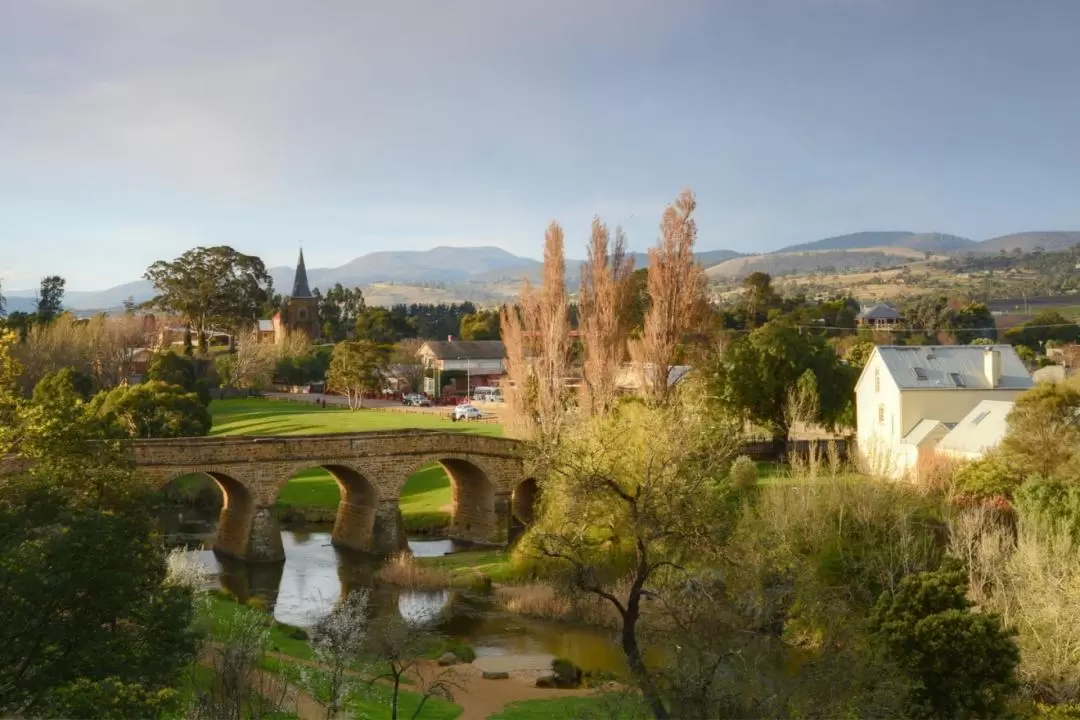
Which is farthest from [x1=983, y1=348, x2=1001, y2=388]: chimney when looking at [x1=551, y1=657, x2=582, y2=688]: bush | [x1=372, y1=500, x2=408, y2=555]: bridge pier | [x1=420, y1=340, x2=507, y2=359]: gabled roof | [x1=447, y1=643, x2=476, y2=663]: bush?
[x1=420, y1=340, x2=507, y2=359]: gabled roof

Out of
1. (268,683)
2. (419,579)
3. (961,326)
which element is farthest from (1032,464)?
(961,326)

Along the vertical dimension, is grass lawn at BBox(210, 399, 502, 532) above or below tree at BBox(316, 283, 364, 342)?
below

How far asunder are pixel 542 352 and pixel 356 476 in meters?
9.69

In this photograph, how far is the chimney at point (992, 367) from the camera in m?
43.6

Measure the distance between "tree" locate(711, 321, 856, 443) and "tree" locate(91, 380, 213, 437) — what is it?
79.7 feet

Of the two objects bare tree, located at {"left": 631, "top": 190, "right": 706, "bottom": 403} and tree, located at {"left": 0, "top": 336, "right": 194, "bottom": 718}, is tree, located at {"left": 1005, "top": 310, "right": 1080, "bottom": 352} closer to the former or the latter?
bare tree, located at {"left": 631, "top": 190, "right": 706, "bottom": 403}

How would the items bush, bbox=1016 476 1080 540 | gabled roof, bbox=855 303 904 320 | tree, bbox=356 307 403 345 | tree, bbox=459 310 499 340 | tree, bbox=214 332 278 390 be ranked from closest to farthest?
1. bush, bbox=1016 476 1080 540
2. tree, bbox=214 332 278 390
3. gabled roof, bbox=855 303 904 320
4. tree, bbox=356 307 403 345
5. tree, bbox=459 310 499 340

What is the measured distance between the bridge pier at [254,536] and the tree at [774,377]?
19.9m

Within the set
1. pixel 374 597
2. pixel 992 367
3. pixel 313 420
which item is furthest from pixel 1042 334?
pixel 374 597

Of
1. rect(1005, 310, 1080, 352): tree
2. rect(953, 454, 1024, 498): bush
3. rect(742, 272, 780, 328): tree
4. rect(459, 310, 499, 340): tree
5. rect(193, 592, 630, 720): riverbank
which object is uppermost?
rect(742, 272, 780, 328): tree

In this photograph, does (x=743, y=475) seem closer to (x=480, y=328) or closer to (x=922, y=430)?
(x=922, y=430)

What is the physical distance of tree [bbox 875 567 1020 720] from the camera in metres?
21.5

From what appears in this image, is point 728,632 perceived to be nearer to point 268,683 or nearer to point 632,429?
point 268,683

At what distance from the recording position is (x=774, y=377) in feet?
157
